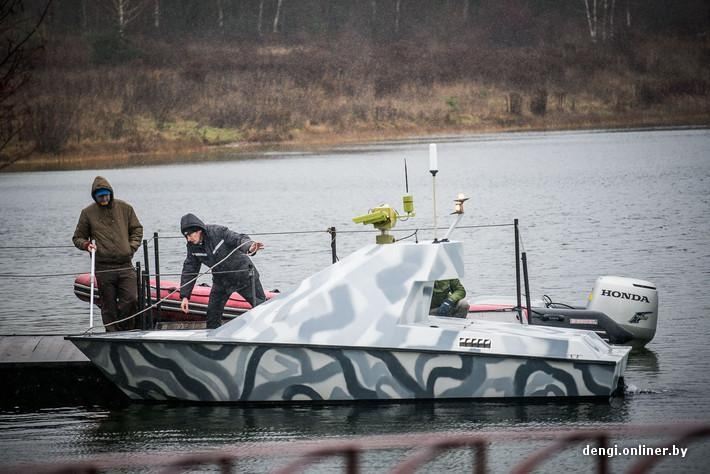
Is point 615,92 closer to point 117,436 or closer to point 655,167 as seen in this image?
point 655,167

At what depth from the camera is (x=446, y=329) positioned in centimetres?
1145

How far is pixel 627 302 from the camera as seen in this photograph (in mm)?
13812

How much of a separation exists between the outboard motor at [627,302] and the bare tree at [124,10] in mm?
64162

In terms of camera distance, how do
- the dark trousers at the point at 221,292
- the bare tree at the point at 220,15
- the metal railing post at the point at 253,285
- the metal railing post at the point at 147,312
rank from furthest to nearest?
the bare tree at the point at 220,15 < the metal railing post at the point at 147,312 < the dark trousers at the point at 221,292 < the metal railing post at the point at 253,285

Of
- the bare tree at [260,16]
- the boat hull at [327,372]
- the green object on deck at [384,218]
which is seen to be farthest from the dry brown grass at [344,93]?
the green object on deck at [384,218]

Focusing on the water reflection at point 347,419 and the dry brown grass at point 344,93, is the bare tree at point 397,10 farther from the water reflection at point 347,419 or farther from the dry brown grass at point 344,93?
the water reflection at point 347,419

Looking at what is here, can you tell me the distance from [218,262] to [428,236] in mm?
16739

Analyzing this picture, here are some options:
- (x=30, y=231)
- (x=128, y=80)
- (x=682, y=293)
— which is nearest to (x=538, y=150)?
(x=128, y=80)

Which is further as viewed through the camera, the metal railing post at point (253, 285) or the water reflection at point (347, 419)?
the metal railing post at point (253, 285)

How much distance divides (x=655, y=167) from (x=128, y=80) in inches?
1266

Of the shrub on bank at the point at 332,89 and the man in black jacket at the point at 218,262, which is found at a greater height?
the shrub on bank at the point at 332,89

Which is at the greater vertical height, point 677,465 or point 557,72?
point 557,72

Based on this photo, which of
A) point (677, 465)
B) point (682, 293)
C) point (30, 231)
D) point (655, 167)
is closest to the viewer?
point (677, 465)

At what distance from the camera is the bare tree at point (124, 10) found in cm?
7606
